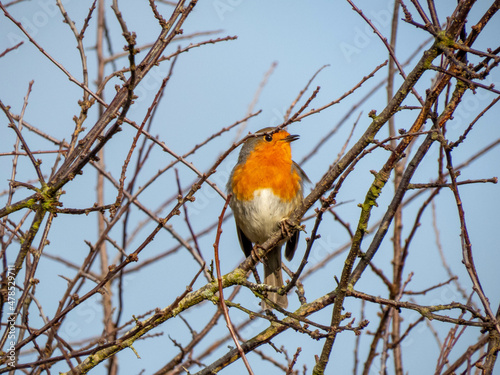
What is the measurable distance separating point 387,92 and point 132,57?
278 centimetres

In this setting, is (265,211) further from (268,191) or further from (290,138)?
(290,138)

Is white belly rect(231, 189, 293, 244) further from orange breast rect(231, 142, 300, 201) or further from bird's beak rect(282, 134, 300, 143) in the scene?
bird's beak rect(282, 134, 300, 143)

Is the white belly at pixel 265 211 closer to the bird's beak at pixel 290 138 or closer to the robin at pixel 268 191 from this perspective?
the robin at pixel 268 191

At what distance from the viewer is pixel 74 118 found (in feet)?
11.1

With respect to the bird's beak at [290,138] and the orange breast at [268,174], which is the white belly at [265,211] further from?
the bird's beak at [290,138]

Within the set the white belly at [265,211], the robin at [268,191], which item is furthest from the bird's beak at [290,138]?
the white belly at [265,211]

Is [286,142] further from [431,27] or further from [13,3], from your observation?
[431,27]

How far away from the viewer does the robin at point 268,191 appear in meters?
5.31

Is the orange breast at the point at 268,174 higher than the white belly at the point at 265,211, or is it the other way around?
the orange breast at the point at 268,174

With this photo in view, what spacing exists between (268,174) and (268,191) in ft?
0.57

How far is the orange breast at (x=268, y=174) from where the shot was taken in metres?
5.36

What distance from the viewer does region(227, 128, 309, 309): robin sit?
531cm

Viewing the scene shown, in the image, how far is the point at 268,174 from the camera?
5.41 m

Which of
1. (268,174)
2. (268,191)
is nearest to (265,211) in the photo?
(268,191)
